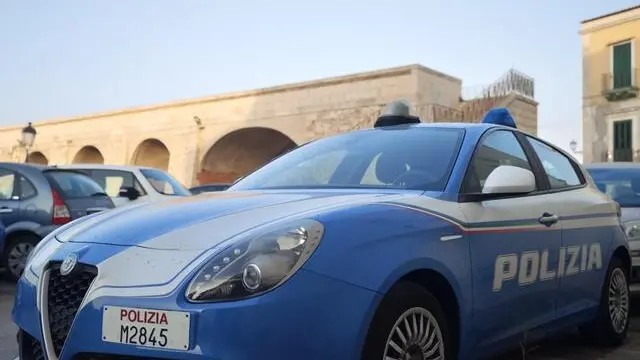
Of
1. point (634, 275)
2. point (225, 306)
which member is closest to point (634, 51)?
point (634, 275)

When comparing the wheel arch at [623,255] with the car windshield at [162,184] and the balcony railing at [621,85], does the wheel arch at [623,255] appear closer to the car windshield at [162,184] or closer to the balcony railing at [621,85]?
the car windshield at [162,184]

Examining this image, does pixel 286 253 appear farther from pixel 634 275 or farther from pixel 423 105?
pixel 423 105

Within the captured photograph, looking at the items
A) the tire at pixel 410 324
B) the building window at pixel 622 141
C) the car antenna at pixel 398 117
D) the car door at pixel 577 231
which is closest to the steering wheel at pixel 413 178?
the tire at pixel 410 324

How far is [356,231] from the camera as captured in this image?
2.50m

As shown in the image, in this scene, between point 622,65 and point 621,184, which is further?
point 622,65

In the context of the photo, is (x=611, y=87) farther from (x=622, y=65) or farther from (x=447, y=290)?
(x=447, y=290)

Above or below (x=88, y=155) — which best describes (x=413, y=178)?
below

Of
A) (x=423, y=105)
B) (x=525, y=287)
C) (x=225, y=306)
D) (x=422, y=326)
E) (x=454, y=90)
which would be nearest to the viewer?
(x=225, y=306)

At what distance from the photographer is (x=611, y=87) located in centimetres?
2786

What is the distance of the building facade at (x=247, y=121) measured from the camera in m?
24.6

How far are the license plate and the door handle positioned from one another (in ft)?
7.31

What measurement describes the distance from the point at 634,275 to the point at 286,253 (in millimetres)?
4668

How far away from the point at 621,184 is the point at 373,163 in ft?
14.4

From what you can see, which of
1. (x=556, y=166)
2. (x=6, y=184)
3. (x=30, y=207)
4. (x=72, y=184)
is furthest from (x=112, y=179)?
(x=556, y=166)
